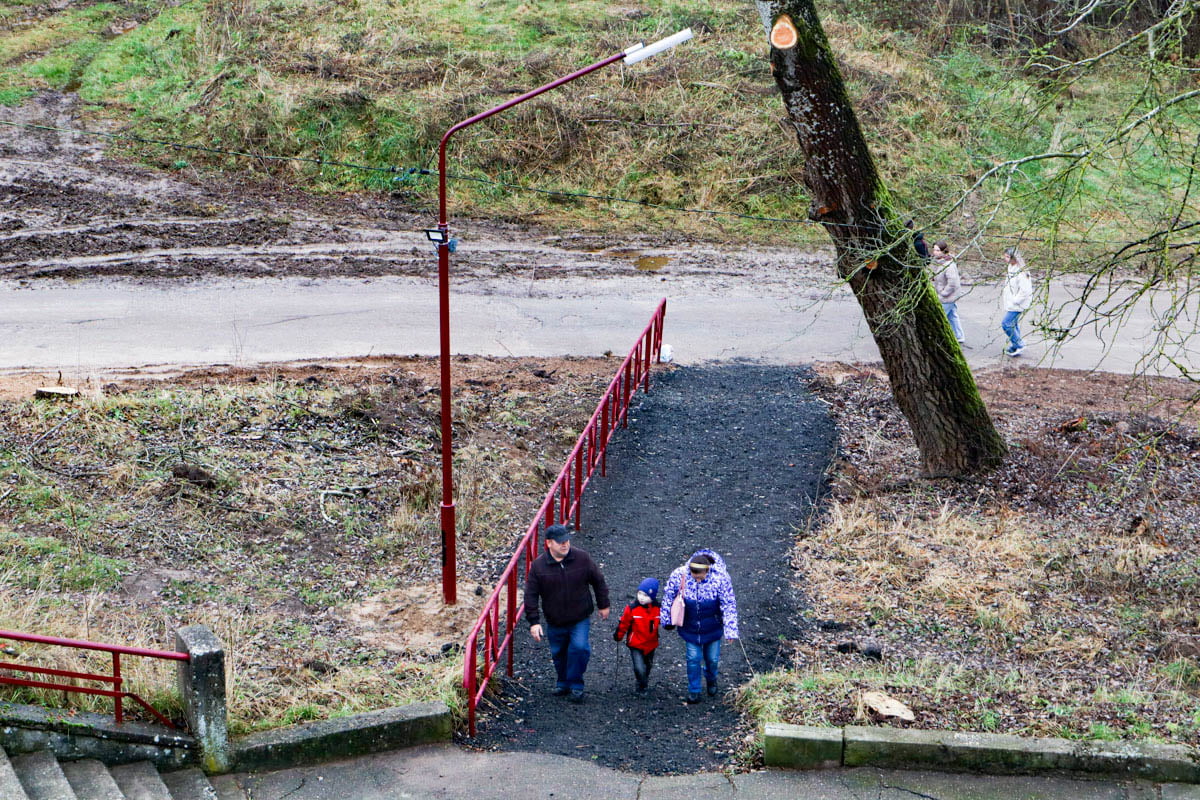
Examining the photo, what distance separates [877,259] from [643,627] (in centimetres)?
494

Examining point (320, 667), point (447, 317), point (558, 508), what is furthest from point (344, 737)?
point (558, 508)

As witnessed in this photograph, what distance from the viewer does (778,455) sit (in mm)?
12961

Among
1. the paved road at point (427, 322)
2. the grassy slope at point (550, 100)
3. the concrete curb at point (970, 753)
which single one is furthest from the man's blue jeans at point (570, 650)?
the grassy slope at point (550, 100)

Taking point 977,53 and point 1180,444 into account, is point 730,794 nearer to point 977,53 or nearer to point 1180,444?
point 1180,444

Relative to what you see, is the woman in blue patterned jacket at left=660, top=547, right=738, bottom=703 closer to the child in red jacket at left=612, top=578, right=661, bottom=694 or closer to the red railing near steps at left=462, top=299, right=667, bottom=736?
the child in red jacket at left=612, top=578, right=661, bottom=694

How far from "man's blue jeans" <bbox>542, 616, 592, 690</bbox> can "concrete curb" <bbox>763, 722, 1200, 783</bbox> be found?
64.9 inches

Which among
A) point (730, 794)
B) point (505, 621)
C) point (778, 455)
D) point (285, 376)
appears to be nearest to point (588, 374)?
point (778, 455)

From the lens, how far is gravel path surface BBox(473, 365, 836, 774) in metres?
7.86

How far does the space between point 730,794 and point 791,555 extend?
4.12 meters

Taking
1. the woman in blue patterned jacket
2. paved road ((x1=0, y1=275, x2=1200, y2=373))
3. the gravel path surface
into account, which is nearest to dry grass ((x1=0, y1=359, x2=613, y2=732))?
the gravel path surface

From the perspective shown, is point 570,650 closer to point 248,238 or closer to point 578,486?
point 578,486

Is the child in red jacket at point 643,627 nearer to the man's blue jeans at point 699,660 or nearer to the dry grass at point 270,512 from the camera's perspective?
the man's blue jeans at point 699,660

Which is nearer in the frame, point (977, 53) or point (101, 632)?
point (101, 632)

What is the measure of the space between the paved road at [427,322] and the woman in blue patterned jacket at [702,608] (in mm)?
6718
